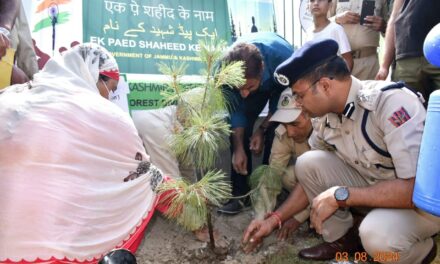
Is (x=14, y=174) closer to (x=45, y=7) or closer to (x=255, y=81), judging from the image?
(x=255, y=81)

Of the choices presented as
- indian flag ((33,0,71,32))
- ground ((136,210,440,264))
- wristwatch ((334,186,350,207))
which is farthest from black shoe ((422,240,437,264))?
indian flag ((33,0,71,32))

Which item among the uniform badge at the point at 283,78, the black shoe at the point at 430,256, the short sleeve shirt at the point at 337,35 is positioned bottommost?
the black shoe at the point at 430,256

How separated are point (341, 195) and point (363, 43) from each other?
1688mm

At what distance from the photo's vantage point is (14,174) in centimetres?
158

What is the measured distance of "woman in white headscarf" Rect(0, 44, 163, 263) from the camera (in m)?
1.57

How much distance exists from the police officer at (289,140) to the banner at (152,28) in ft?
4.12

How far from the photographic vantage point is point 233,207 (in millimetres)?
2631

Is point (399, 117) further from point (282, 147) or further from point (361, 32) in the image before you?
point (361, 32)

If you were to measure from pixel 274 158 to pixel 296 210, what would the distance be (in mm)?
461

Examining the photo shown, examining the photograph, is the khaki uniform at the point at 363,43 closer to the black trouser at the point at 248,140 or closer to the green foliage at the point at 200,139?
the black trouser at the point at 248,140

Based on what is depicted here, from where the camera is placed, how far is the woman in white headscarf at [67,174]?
5.16 ft

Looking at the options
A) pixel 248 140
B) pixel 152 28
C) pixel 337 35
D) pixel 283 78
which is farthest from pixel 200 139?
pixel 152 28

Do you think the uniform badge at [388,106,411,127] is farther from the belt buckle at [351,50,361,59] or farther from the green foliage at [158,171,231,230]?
the belt buckle at [351,50,361,59]

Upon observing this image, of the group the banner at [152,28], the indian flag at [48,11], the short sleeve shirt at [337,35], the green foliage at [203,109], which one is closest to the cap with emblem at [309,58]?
the green foliage at [203,109]
